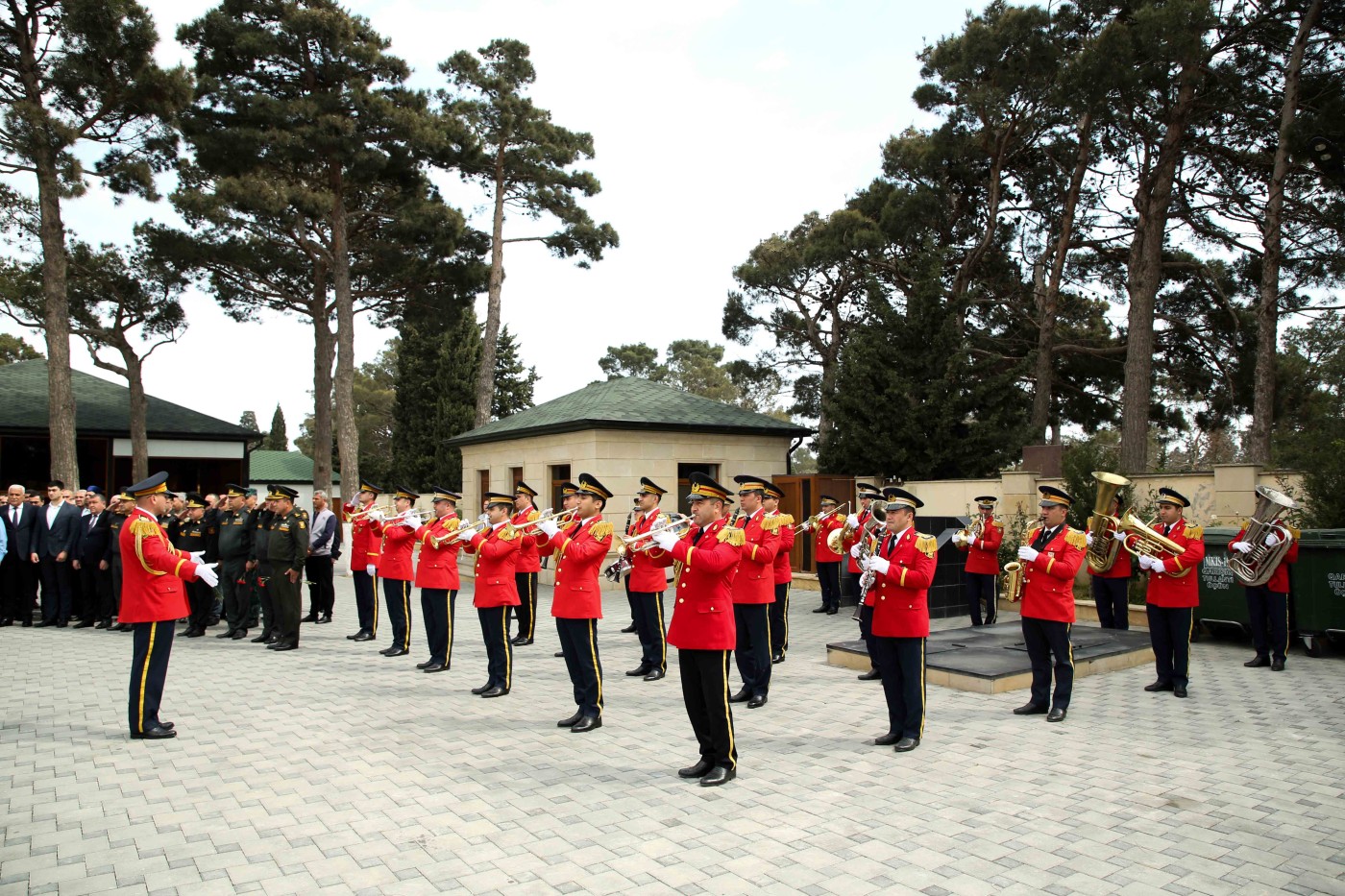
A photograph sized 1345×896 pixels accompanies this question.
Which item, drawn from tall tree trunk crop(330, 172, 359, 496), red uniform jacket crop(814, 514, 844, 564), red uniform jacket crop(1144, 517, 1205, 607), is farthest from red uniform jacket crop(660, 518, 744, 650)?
tall tree trunk crop(330, 172, 359, 496)

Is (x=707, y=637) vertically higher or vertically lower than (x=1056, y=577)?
lower

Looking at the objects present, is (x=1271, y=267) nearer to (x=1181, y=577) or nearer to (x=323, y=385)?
(x=1181, y=577)

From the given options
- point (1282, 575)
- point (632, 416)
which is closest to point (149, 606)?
point (1282, 575)

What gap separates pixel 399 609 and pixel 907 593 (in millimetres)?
6504

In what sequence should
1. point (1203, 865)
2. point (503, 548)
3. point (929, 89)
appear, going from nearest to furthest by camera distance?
1. point (1203, 865)
2. point (503, 548)
3. point (929, 89)

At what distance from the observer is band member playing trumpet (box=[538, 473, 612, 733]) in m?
6.79

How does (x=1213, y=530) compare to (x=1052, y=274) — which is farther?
(x=1052, y=274)

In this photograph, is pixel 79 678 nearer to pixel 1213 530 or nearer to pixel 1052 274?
pixel 1213 530

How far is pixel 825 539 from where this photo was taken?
13.0m

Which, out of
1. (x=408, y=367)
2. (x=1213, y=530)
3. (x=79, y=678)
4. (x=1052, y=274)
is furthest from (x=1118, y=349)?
(x=408, y=367)

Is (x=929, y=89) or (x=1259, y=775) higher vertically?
(x=929, y=89)

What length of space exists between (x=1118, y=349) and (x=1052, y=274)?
102 inches

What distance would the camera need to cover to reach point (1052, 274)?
22938mm

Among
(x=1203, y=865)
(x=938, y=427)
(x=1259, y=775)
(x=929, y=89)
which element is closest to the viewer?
(x=1203, y=865)
